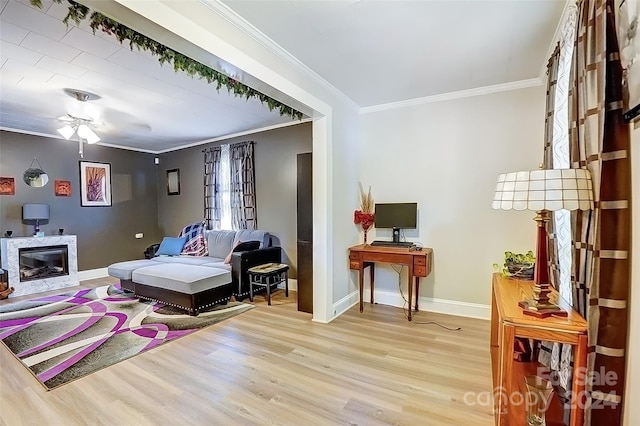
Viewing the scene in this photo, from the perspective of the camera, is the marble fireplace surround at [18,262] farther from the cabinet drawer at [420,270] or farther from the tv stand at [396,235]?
the cabinet drawer at [420,270]

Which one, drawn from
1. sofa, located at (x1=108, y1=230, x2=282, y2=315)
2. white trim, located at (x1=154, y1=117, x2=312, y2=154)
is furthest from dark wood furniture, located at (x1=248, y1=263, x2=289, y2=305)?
white trim, located at (x1=154, y1=117, x2=312, y2=154)

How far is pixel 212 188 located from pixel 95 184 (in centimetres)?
238

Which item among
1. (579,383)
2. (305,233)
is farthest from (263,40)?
(579,383)

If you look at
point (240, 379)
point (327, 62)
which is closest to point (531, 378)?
point (240, 379)

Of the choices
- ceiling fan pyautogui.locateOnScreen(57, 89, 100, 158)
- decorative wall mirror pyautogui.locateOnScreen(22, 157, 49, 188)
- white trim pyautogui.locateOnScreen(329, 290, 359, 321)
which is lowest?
white trim pyautogui.locateOnScreen(329, 290, 359, 321)

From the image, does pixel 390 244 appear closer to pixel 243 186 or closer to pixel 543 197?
pixel 543 197

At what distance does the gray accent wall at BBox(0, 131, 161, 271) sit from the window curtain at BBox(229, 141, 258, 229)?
268 cm

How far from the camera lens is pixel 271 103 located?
10.7 ft

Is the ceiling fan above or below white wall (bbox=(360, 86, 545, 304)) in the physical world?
above

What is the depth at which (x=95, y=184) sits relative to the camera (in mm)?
6000

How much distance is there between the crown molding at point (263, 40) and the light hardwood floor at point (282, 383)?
264cm

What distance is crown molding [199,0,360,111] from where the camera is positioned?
200 cm

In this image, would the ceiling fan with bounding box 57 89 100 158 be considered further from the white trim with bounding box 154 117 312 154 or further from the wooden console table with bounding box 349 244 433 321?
the wooden console table with bounding box 349 244 433 321

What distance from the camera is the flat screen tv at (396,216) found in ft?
12.2
